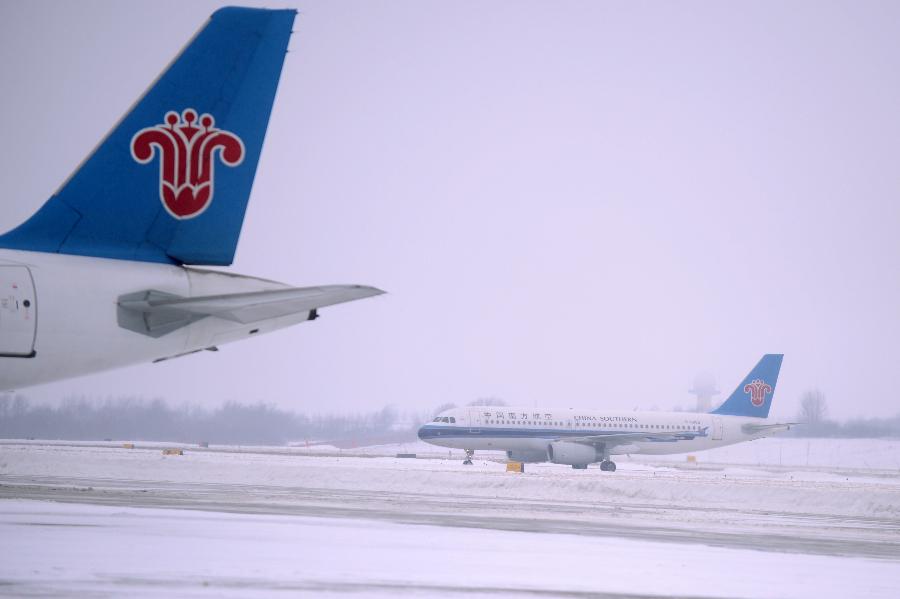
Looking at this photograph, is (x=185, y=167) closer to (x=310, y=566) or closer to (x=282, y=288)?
(x=282, y=288)

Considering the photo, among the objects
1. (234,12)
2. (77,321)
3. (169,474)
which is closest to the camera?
(77,321)

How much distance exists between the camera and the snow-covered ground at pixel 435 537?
11.6 metres

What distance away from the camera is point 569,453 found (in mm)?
56750

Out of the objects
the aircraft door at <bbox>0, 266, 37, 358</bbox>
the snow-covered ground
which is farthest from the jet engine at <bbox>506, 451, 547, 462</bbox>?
the aircraft door at <bbox>0, 266, 37, 358</bbox>

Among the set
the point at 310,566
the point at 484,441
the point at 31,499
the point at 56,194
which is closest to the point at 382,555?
the point at 310,566

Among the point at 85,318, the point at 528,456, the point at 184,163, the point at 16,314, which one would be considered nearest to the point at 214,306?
the point at 85,318

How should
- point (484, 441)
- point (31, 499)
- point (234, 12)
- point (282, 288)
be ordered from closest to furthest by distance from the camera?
point (282, 288)
point (234, 12)
point (31, 499)
point (484, 441)

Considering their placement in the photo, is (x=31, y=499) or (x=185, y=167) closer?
(x=185, y=167)

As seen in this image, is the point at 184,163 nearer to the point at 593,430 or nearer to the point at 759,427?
the point at 593,430

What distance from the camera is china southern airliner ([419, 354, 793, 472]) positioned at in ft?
185

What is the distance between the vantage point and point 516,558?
587 inches

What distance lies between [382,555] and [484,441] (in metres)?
42.2

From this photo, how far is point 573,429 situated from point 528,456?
3209 millimetres

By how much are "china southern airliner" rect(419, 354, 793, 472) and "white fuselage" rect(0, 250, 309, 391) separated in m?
46.5
